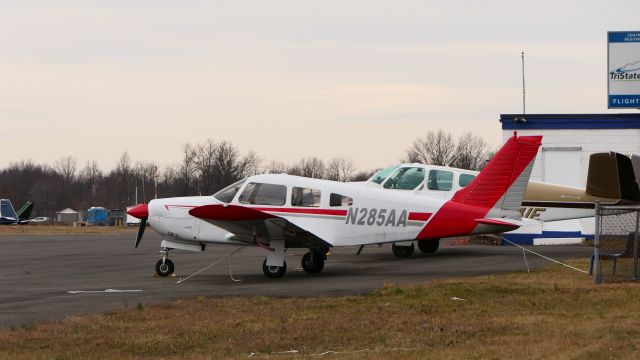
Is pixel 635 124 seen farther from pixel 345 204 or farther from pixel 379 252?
pixel 345 204

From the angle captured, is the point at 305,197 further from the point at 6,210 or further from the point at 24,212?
the point at 6,210

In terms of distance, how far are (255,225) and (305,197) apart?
5.09ft

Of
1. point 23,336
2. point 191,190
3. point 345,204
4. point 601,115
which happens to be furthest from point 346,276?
point 191,190

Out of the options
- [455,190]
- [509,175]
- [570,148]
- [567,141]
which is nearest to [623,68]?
[567,141]

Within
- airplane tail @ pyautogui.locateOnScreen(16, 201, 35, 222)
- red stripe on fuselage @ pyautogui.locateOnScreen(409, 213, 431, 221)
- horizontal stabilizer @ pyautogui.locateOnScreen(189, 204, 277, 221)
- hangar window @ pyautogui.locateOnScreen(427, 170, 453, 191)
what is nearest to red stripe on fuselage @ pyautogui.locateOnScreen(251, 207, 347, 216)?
horizontal stabilizer @ pyautogui.locateOnScreen(189, 204, 277, 221)

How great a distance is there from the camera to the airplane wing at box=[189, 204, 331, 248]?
1822cm

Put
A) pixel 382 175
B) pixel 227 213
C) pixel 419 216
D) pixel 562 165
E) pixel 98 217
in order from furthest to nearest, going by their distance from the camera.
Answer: pixel 98 217, pixel 562 165, pixel 382 175, pixel 419 216, pixel 227 213

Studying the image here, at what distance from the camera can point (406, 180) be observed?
84.6 feet

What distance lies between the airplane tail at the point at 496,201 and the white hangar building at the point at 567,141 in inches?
523

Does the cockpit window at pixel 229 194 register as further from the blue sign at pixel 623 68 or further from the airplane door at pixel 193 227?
the blue sign at pixel 623 68

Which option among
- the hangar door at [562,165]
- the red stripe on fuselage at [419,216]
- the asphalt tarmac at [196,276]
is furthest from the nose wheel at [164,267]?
the hangar door at [562,165]

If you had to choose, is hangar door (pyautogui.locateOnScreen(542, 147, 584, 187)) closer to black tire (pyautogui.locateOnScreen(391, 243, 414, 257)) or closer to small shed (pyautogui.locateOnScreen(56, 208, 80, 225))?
black tire (pyautogui.locateOnScreen(391, 243, 414, 257))

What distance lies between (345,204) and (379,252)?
28.2 ft

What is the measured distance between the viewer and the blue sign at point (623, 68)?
120ft
